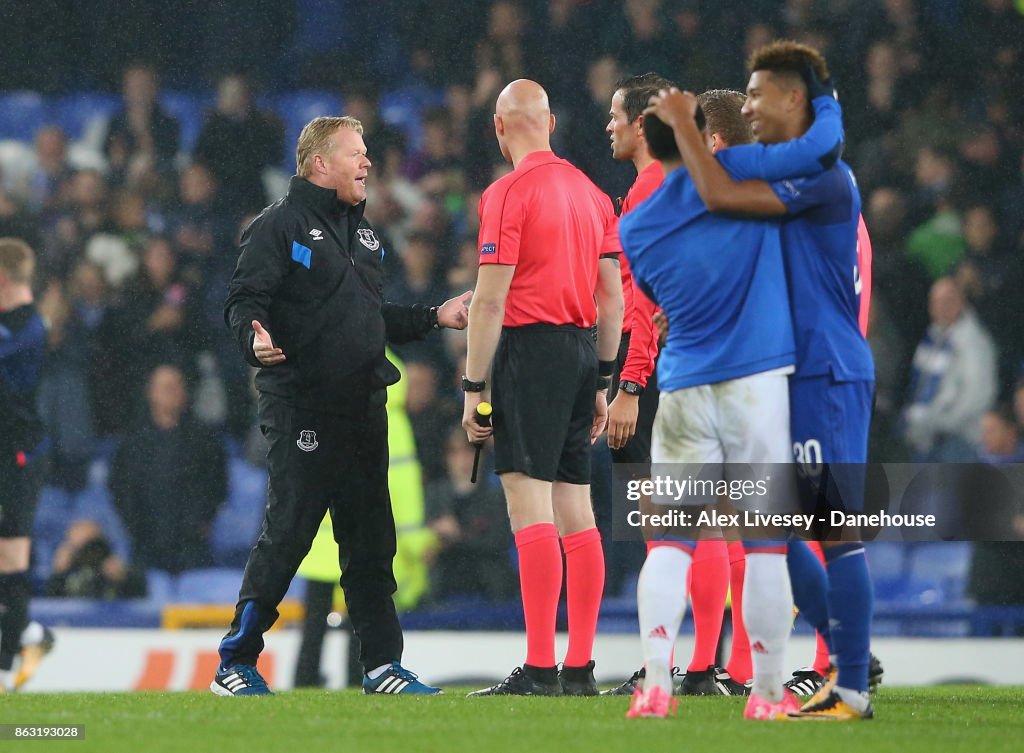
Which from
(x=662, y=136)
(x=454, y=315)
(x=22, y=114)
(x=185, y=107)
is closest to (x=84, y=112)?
(x=22, y=114)

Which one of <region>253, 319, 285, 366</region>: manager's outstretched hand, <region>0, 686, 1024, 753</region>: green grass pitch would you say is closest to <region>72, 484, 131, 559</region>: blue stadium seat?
<region>0, 686, 1024, 753</region>: green grass pitch

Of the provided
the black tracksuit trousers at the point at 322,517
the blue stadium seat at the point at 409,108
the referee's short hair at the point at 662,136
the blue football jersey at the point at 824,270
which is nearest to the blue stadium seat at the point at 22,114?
the blue stadium seat at the point at 409,108

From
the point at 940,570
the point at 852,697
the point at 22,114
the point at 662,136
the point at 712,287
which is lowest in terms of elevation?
the point at 940,570

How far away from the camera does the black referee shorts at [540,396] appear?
4.03 metres

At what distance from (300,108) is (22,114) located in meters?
1.47

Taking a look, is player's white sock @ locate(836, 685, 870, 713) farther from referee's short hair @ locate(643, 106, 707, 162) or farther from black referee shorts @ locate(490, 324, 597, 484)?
referee's short hair @ locate(643, 106, 707, 162)

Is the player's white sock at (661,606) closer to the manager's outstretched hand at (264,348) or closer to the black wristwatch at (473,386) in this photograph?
the black wristwatch at (473,386)

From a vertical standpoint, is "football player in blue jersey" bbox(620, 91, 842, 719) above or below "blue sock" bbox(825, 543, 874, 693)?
above

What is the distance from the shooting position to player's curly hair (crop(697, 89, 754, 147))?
3.95 meters

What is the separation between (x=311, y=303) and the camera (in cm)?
416

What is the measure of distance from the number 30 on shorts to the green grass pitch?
525 millimetres

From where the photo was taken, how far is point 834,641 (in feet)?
10.5

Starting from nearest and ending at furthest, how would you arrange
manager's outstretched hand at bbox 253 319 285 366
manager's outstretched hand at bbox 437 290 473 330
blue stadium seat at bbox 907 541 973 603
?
1. manager's outstretched hand at bbox 253 319 285 366
2. manager's outstretched hand at bbox 437 290 473 330
3. blue stadium seat at bbox 907 541 973 603

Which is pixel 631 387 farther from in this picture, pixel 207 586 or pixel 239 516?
pixel 239 516
